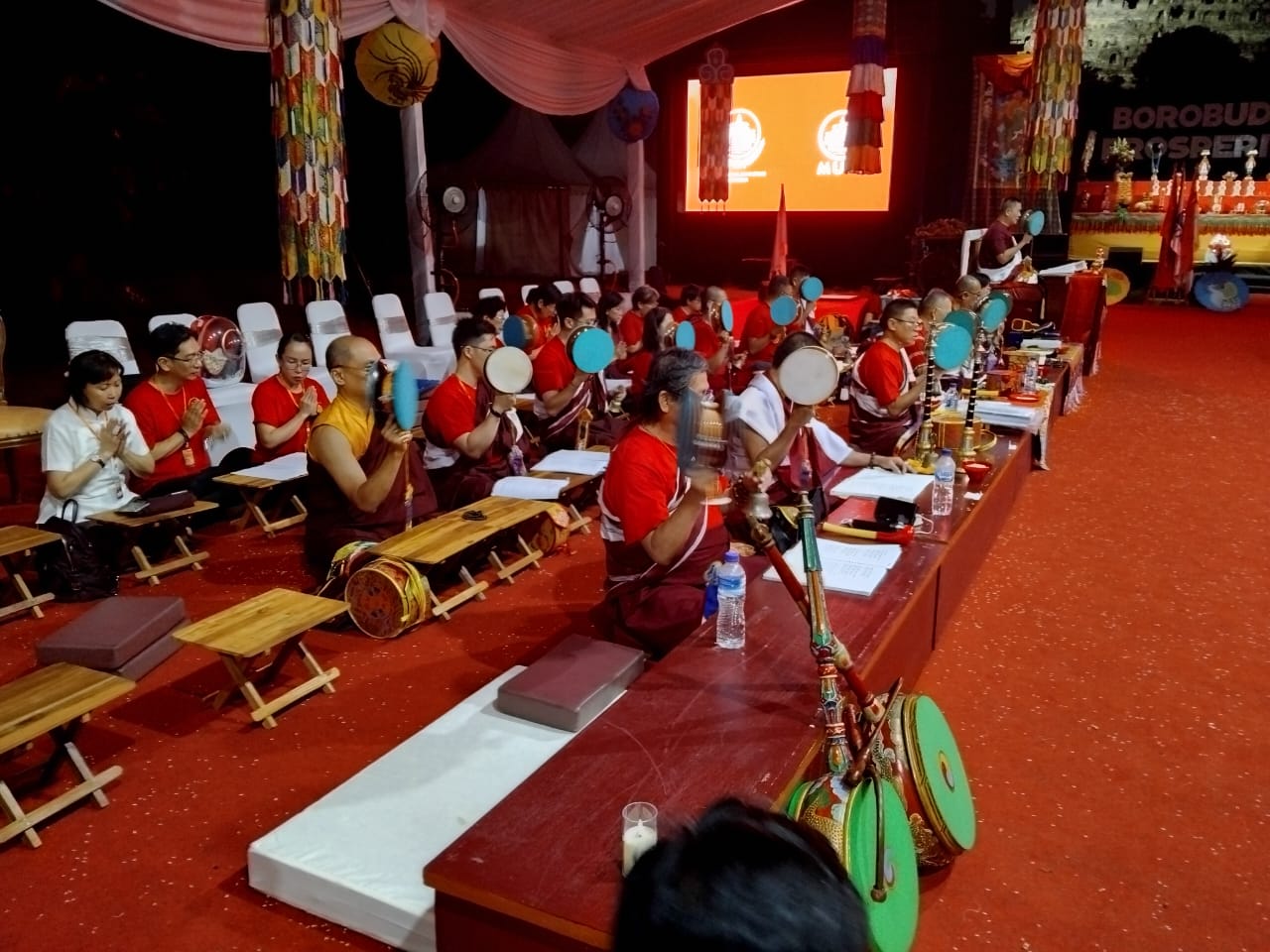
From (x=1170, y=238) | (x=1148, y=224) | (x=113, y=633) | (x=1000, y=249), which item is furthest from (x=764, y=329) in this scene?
(x=1148, y=224)

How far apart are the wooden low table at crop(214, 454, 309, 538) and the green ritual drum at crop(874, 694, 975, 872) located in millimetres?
3332

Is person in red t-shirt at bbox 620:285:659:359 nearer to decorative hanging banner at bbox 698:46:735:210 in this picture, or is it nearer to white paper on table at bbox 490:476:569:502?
white paper on table at bbox 490:476:569:502

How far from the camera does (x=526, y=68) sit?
9609 millimetres

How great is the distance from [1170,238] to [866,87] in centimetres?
570

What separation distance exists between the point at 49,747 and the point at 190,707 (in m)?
0.42

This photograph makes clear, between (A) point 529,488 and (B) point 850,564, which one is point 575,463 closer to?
(A) point 529,488

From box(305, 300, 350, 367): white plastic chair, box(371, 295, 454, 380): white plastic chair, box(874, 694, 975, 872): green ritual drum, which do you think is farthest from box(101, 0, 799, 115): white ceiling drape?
box(874, 694, 975, 872): green ritual drum

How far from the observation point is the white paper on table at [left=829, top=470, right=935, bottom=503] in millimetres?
3912

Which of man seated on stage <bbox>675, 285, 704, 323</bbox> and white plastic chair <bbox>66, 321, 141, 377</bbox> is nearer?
white plastic chair <bbox>66, 321, 141, 377</bbox>

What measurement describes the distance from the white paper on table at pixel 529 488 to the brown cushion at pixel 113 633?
1.55 m

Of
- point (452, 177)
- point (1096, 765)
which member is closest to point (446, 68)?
point (452, 177)

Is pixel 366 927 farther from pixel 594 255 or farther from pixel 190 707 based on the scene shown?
pixel 594 255

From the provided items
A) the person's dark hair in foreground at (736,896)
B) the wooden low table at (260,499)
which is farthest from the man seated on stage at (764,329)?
the person's dark hair in foreground at (736,896)

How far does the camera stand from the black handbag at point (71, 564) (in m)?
4.18
